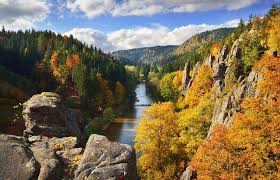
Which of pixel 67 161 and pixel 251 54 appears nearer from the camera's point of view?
pixel 67 161

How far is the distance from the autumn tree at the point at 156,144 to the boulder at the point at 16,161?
36582 mm

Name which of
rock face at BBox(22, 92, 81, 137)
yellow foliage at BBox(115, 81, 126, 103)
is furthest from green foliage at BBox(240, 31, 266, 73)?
yellow foliage at BBox(115, 81, 126, 103)

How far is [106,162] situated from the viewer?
76.1 ft

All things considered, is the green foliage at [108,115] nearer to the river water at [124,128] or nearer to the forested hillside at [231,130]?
the river water at [124,128]

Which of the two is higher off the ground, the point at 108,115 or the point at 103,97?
the point at 103,97

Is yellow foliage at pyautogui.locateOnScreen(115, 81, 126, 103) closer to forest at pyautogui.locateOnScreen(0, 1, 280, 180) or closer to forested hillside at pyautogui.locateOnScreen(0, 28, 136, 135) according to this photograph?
forested hillside at pyautogui.locateOnScreen(0, 28, 136, 135)

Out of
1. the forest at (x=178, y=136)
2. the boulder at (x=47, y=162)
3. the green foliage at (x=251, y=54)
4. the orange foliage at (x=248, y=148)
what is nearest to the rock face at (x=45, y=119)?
the forest at (x=178, y=136)

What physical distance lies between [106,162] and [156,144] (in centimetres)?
4091

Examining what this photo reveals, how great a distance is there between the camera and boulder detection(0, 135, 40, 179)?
23125mm

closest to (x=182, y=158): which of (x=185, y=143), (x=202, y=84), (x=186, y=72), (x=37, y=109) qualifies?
(x=185, y=143)

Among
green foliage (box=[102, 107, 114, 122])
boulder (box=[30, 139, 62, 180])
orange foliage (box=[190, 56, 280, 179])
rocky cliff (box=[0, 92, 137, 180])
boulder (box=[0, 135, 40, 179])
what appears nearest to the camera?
rocky cliff (box=[0, 92, 137, 180])

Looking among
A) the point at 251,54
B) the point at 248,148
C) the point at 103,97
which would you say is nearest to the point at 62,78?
the point at 103,97

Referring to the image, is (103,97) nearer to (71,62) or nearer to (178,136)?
(71,62)

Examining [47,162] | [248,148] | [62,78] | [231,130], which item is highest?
[62,78]
